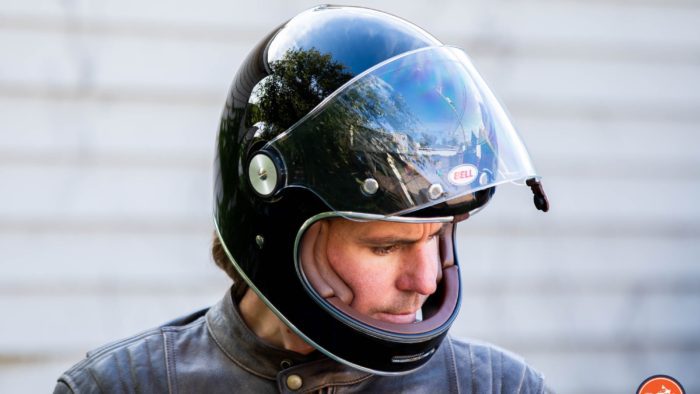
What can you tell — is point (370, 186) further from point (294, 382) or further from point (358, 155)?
point (294, 382)

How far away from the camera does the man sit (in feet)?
7.01

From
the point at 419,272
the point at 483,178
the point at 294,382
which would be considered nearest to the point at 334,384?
the point at 294,382

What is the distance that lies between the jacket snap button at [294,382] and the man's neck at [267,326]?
2.6 inches

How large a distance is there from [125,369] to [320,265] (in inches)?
18.5

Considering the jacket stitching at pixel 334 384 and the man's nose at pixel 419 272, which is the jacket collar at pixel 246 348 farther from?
the man's nose at pixel 419 272

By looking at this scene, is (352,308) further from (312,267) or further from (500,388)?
(500,388)

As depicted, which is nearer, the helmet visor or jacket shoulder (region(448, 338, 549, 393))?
the helmet visor

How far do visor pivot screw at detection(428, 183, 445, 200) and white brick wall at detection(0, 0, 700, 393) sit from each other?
1856 mm

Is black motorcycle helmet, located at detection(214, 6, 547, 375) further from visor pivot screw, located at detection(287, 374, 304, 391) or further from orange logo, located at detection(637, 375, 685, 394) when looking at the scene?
orange logo, located at detection(637, 375, 685, 394)

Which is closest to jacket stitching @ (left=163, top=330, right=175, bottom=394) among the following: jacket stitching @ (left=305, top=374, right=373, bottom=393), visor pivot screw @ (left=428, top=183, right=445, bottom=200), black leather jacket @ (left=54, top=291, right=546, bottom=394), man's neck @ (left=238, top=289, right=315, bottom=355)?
black leather jacket @ (left=54, top=291, right=546, bottom=394)

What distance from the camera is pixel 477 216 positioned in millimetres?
4145

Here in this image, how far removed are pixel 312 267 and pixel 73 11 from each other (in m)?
1.84

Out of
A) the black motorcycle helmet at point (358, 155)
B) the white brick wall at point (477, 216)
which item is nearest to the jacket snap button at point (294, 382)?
the black motorcycle helmet at point (358, 155)

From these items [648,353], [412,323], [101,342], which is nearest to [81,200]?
[101,342]
